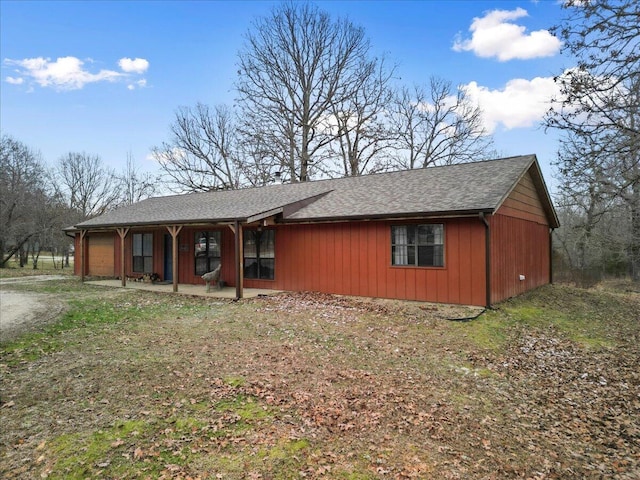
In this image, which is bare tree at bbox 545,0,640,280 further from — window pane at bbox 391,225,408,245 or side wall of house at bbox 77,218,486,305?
window pane at bbox 391,225,408,245

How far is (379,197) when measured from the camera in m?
11.8

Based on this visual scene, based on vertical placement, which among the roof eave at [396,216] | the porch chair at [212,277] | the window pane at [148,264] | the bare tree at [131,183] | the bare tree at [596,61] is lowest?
the porch chair at [212,277]

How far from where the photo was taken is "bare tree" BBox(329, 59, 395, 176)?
25.4m

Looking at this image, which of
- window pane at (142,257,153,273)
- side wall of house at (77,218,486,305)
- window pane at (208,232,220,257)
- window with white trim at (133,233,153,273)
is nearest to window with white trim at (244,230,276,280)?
side wall of house at (77,218,486,305)

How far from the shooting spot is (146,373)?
5.04m

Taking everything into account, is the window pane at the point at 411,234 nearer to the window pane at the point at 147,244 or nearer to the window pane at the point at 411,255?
the window pane at the point at 411,255

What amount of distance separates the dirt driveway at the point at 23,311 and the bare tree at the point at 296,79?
16415mm

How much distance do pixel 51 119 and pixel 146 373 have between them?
59.8ft

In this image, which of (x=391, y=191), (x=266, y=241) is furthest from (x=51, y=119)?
(x=391, y=191)

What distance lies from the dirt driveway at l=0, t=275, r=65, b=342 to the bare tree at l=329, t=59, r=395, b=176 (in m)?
18.8

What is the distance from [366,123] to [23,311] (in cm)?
2158

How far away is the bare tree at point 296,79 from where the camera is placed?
25000 mm

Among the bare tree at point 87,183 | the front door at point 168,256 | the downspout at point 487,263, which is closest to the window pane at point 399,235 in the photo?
the downspout at point 487,263

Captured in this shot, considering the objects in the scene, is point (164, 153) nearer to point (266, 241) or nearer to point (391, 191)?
point (266, 241)
